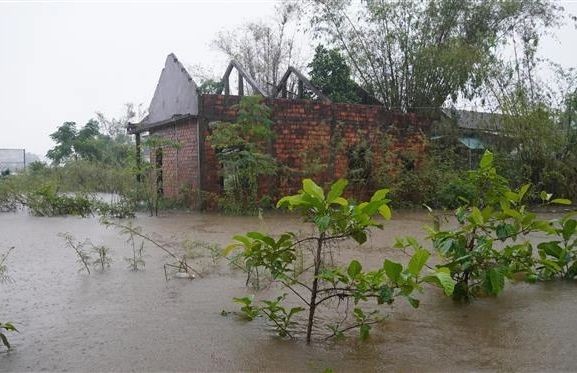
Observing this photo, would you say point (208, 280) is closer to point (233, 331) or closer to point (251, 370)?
point (233, 331)

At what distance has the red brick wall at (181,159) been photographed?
10.2 meters

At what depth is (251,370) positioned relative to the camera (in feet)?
8.06

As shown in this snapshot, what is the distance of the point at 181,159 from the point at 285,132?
7.93 feet

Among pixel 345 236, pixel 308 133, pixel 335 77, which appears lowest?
pixel 345 236

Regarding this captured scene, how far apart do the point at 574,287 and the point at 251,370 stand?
283cm

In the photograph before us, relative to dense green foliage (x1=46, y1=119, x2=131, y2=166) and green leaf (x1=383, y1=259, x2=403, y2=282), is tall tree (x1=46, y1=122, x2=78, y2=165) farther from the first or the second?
green leaf (x1=383, y1=259, x2=403, y2=282)

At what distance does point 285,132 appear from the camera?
33.8 feet

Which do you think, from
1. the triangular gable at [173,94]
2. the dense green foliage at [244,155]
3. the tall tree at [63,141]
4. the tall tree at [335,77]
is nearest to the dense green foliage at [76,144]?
the tall tree at [63,141]

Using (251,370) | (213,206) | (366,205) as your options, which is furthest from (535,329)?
(213,206)

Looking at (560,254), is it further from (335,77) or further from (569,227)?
(335,77)

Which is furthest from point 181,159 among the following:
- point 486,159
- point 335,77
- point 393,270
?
point 393,270

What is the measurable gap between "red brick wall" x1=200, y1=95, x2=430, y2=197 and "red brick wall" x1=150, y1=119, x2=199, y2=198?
453mm

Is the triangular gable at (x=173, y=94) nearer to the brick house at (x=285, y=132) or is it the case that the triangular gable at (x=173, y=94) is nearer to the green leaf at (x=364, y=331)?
the brick house at (x=285, y=132)

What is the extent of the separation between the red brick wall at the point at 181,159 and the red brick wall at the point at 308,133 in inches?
17.8
